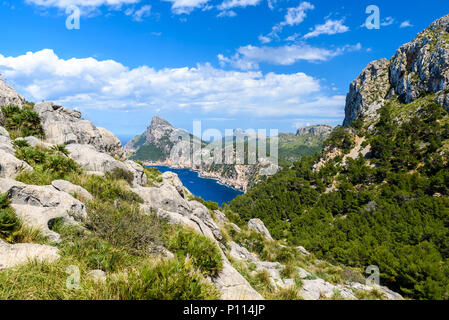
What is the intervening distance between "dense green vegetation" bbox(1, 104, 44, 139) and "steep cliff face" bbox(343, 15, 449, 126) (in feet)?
298

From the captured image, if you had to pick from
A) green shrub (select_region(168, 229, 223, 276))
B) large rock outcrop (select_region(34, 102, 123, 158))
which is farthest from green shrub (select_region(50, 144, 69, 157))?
green shrub (select_region(168, 229, 223, 276))

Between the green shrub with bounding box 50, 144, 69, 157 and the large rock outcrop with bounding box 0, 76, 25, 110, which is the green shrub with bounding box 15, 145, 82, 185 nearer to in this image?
the green shrub with bounding box 50, 144, 69, 157

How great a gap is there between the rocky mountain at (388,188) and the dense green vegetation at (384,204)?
0.55ft

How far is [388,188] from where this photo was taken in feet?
167

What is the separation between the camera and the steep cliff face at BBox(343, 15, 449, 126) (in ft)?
212

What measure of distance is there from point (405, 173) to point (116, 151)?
68.4m

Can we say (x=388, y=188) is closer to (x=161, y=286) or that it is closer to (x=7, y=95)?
(x=161, y=286)

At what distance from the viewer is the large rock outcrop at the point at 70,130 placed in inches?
683

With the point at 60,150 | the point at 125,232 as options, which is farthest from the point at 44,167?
the point at 125,232

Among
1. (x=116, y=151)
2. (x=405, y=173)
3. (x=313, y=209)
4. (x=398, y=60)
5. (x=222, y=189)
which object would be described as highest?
(x=398, y=60)

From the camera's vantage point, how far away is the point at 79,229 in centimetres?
584

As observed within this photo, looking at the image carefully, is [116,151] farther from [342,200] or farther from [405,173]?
[405,173]

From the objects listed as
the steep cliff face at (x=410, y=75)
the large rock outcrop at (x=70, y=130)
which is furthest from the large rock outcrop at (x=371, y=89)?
the large rock outcrop at (x=70, y=130)

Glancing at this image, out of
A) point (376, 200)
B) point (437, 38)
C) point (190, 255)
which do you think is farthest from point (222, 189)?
point (190, 255)
